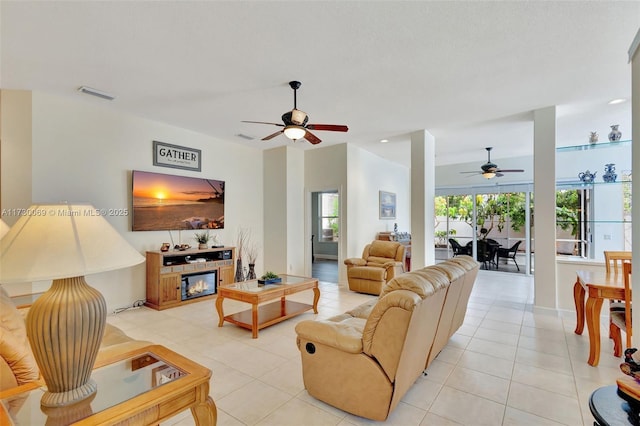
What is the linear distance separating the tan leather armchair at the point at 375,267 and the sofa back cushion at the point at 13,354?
14.7ft

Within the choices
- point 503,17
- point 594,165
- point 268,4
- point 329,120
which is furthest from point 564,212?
point 268,4

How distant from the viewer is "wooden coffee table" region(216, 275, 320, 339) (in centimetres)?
342

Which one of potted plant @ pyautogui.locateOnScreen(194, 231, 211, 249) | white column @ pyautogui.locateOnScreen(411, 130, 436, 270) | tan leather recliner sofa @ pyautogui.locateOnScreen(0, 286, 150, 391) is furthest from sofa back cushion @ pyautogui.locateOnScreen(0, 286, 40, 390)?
white column @ pyautogui.locateOnScreen(411, 130, 436, 270)

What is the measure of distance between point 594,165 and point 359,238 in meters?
4.15

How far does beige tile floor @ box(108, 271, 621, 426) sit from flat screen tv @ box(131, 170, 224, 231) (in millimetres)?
1406

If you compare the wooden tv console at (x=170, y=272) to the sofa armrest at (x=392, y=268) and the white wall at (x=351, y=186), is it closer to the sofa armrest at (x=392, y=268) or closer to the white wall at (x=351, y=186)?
the white wall at (x=351, y=186)

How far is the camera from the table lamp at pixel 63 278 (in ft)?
3.50

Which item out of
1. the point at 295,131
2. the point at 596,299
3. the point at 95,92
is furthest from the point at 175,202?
the point at 596,299

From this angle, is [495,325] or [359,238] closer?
[495,325]

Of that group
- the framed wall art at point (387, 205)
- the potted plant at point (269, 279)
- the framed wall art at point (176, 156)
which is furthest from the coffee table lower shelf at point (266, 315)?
the framed wall art at point (387, 205)

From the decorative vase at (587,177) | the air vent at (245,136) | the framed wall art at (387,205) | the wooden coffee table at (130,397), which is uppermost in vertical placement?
the air vent at (245,136)

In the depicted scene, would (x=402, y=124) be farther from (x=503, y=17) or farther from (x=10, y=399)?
(x=10, y=399)

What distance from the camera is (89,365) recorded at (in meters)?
1.23

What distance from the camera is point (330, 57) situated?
2.98 m
